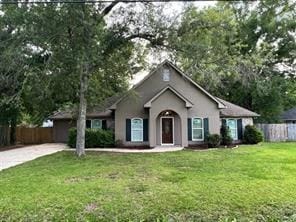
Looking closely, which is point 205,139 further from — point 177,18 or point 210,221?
point 210,221

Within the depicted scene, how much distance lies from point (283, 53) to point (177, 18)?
72.2 ft

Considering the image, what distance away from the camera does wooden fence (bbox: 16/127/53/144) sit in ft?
104

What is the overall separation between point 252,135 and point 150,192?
690 inches

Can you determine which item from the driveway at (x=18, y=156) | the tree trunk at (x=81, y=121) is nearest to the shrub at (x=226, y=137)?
the tree trunk at (x=81, y=121)

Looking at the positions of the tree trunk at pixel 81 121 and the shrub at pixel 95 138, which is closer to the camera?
the tree trunk at pixel 81 121

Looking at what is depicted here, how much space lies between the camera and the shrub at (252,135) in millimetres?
25297

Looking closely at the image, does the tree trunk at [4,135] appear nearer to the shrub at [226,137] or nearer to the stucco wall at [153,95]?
the stucco wall at [153,95]

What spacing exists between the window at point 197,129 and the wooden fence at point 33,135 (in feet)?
44.6

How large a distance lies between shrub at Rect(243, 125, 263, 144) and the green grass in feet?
36.0

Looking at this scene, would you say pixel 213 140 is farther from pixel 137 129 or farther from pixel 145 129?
pixel 137 129

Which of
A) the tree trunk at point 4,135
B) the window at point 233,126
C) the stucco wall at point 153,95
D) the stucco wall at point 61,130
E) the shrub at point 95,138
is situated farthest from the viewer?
the stucco wall at point 61,130

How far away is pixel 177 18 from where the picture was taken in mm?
16188

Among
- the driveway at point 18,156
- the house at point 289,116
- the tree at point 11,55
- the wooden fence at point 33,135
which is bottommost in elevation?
the driveway at point 18,156

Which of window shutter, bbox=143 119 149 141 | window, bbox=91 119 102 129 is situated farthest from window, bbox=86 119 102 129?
window shutter, bbox=143 119 149 141
